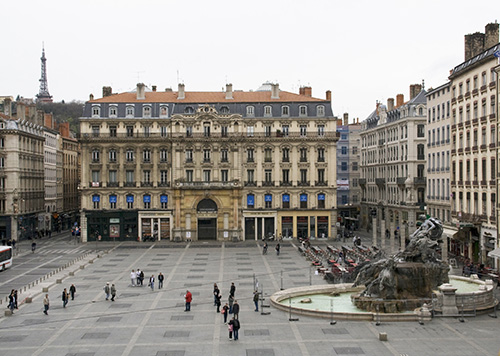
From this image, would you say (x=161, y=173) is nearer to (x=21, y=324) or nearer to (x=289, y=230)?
(x=289, y=230)

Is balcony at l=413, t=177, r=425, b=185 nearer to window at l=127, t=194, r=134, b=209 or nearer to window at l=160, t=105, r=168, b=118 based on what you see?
window at l=160, t=105, r=168, b=118

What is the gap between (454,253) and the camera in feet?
240

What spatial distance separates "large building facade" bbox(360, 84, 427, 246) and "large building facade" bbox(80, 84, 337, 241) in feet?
34.1

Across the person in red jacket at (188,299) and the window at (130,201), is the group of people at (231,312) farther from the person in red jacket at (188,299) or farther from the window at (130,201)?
the window at (130,201)

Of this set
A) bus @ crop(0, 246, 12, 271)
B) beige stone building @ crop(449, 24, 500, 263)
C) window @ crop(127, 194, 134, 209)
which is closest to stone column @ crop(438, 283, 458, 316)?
beige stone building @ crop(449, 24, 500, 263)

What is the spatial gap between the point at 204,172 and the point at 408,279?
54804mm

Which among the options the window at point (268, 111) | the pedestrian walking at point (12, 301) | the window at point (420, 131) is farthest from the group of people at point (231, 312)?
the window at point (420, 131)

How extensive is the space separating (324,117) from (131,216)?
30.3 metres

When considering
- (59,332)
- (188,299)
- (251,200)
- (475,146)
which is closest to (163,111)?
(251,200)

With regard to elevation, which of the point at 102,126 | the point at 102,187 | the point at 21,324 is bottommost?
the point at 21,324

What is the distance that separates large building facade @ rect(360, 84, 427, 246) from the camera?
93375 millimetres

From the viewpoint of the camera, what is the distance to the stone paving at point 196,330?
108 ft

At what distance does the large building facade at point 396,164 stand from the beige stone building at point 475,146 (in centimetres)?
1468

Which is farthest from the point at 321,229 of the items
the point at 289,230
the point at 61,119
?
the point at 61,119
